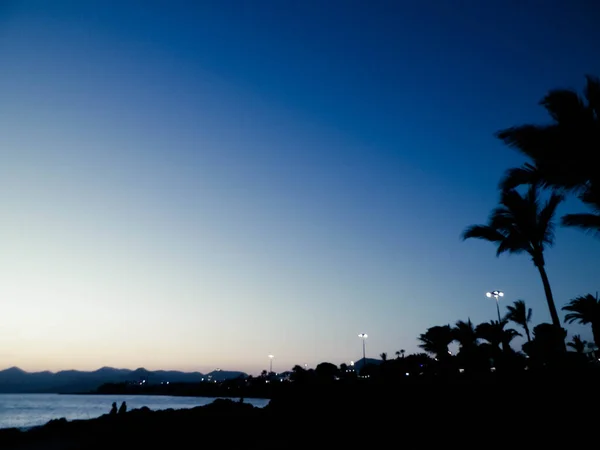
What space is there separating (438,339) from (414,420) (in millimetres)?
42471

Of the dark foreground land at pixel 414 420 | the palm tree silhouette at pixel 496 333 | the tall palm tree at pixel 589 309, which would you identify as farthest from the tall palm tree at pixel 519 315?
the dark foreground land at pixel 414 420

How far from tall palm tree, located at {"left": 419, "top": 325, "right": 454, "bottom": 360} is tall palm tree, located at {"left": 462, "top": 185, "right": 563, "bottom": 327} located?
32.3 metres

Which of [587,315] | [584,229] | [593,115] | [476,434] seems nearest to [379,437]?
[476,434]

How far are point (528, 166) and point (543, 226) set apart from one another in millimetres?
7820

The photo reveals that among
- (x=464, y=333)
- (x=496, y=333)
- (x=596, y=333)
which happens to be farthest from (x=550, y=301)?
(x=464, y=333)

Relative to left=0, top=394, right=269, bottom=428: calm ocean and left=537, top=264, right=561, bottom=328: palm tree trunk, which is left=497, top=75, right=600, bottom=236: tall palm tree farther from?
left=0, top=394, right=269, bottom=428: calm ocean

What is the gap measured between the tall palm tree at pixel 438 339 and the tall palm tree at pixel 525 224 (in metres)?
32.3

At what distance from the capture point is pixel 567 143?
10125mm

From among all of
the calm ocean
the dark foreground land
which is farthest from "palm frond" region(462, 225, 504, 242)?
the calm ocean

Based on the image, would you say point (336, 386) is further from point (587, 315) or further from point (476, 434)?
point (587, 315)

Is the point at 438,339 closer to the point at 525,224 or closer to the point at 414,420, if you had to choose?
the point at 525,224

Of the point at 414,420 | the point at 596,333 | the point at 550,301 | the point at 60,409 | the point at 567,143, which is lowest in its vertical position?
the point at 60,409

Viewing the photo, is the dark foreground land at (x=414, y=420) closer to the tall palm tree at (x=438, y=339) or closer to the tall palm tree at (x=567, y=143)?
the tall palm tree at (x=567, y=143)

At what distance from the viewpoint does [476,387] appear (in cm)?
1084
